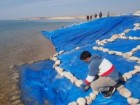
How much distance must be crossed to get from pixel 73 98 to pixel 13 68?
688 cm

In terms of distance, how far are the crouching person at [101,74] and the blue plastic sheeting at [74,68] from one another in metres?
0.42

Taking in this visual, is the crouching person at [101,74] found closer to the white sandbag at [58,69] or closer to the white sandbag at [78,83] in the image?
the white sandbag at [78,83]

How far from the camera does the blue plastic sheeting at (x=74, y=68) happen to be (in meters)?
8.48

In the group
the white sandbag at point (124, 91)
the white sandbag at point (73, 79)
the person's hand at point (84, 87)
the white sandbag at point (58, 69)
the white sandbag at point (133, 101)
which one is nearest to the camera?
the white sandbag at point (133, 101)

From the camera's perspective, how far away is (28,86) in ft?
34.3

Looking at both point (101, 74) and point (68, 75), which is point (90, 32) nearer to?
point (68, 75)

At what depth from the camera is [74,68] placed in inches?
418

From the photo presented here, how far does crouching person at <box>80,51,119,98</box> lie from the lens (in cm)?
714

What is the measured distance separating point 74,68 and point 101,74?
342 centimetres

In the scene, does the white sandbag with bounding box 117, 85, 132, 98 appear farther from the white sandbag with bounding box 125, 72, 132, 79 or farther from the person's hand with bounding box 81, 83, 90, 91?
the person's hand with bounding box 81, 83, 90, 91

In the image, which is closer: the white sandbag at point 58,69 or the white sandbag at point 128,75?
the white sandbag at point 128,75

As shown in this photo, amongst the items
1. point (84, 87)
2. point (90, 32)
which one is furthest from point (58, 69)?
point (90, 32)

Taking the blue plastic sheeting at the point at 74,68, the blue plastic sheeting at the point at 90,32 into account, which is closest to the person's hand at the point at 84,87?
the blue plastic sheeting at the point at 74,68

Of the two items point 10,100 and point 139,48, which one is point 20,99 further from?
point 139,48
